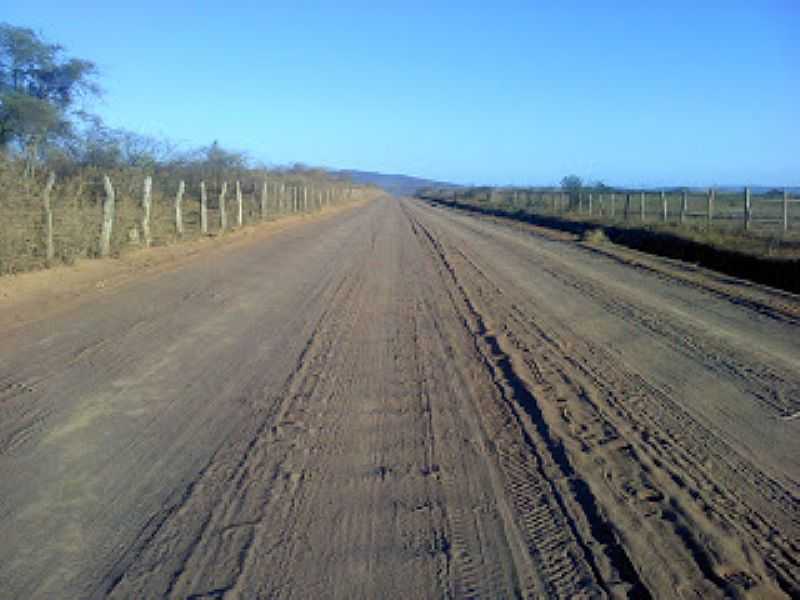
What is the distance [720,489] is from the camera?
18.0 feet

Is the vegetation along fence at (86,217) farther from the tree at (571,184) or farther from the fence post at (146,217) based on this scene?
the tree at (571,184)

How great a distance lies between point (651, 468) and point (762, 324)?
727 centimetres

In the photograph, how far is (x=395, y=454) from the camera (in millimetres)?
5973

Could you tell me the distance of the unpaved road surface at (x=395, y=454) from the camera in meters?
4.22

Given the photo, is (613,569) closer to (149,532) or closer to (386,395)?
(149,532)

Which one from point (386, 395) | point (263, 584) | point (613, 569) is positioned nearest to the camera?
point (263, 584)

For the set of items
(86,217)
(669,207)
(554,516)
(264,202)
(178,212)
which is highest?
(669,207)

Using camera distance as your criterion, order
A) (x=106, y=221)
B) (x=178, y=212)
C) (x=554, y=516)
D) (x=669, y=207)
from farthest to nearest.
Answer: (x=669, y=207) < (x=178, y=212) < (x=106, y=221) < (x=554, y=516)

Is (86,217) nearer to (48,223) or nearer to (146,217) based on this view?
(48,223)

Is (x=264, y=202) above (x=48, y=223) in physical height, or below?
above

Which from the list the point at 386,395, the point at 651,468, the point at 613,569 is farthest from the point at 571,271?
the point at 613,569

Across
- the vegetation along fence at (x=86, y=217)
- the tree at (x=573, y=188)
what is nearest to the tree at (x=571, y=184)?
the tree at (x=573, y=188)

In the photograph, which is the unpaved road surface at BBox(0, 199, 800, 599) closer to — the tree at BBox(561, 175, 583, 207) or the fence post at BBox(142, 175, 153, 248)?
the fence post at BBox(142, 175, 153, 248)

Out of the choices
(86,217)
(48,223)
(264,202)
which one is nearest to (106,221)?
(86,217)
